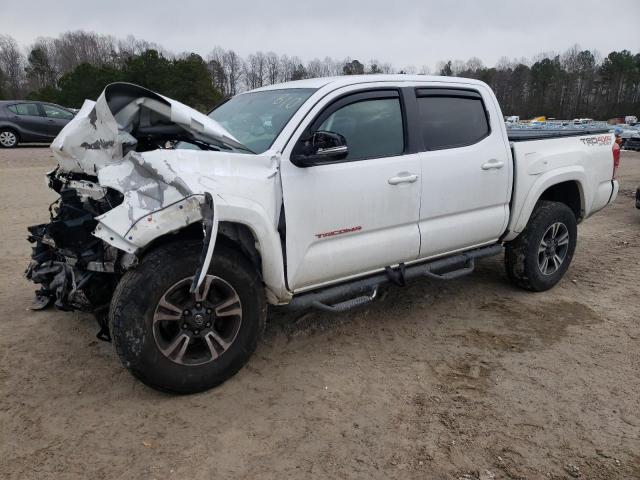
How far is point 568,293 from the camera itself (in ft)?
16.6

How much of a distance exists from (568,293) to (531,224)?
879 mm

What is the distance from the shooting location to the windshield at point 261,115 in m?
3.47

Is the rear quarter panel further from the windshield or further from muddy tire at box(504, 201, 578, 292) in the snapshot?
the windshield

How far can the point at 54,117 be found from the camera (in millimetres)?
16156

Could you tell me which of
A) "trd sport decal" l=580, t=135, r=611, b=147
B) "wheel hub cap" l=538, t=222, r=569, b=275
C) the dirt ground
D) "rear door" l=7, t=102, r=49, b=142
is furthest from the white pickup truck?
"rear door" l=7, t=102, r=49, b=142

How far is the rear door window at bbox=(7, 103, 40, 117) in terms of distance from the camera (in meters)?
15.6

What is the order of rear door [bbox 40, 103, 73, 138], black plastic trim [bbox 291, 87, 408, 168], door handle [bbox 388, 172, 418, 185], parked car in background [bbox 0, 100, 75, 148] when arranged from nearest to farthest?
1. black plastic trim [bbox 291, 87, 408, 168]
2. door handle [bbox 388, 172, 418, 185]
3. parked car in background [bbox 0, 100, 75, 148]
4. rear door [bbox 40, 103, 73, 138]

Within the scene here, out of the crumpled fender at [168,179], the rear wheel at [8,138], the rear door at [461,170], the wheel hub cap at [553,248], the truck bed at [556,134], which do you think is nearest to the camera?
the crumpled fender at [168,179]

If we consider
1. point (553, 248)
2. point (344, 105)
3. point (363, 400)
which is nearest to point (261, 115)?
point (344, 105)

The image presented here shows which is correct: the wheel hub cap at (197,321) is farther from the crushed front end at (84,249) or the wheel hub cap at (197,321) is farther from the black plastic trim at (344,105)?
the black plastic trim at (344,105)

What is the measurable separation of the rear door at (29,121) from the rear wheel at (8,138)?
25 cm

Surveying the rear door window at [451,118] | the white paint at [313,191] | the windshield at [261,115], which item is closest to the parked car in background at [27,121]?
the windshield at [261,115]

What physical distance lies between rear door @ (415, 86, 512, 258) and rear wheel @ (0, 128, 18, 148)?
628 inches

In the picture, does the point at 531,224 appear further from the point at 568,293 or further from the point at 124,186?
the point at 124,186
